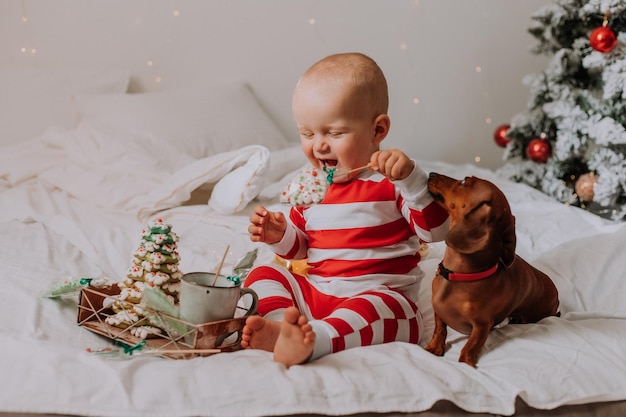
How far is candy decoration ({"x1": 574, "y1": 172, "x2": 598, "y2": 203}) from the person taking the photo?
8.09ft

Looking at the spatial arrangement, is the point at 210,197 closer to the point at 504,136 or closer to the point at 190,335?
the point at 190,335

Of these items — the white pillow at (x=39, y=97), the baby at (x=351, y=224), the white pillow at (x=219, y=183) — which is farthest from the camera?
the white pillow at (x=39, y=97)

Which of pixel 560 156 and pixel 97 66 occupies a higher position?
pixel 97 66

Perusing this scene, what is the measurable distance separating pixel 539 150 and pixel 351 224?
61.3 inches

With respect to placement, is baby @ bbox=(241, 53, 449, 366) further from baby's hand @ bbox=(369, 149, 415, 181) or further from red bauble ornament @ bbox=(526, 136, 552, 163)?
red bauble ornament @ bbox=(526, 136, 552, 163)

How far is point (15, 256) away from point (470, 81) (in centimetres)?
228

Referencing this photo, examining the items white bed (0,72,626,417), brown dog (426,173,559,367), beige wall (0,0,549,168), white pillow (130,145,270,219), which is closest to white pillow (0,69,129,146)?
white bed (0,72,626,417)

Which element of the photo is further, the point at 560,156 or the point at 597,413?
the point at 560,156

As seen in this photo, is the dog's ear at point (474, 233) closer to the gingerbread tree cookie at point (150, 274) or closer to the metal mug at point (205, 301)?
the metal mug at point (205, 301)

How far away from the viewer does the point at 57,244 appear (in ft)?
5.15

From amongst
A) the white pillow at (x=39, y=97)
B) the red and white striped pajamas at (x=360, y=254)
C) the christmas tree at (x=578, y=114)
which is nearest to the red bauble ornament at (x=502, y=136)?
the christmas tree at (x=578, y=114)

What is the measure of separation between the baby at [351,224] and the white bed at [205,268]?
110 millimetres

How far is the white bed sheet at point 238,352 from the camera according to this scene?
2.97 feet

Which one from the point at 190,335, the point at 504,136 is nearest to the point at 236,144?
the point at 504,136
